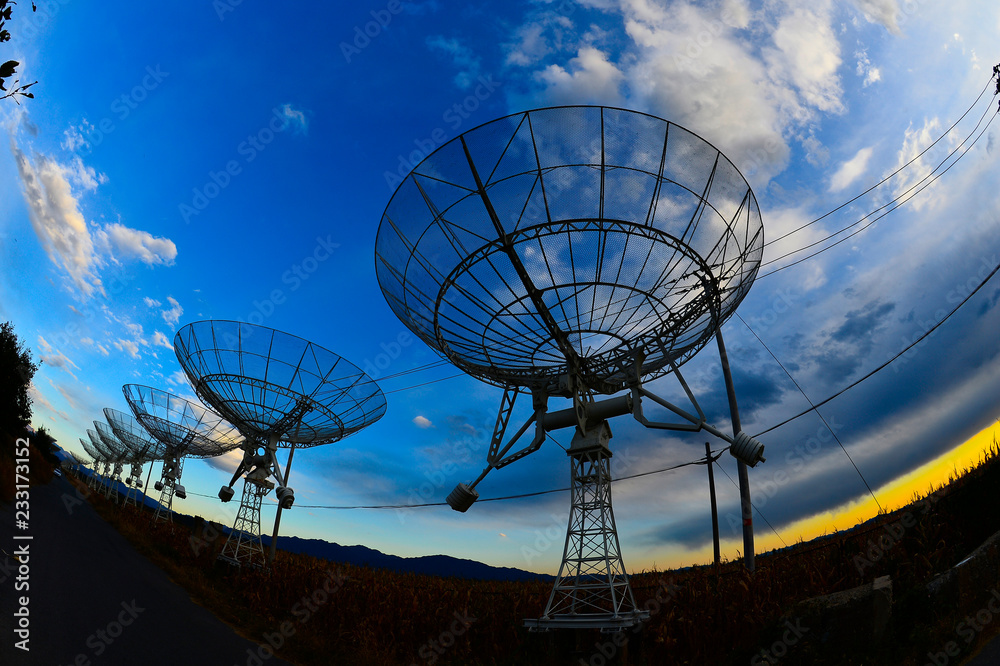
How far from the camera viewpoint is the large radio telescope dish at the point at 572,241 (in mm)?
13000

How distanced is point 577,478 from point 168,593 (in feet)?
48.7

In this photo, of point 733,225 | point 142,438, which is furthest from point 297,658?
point 142,438

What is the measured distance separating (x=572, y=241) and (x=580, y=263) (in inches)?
32.5

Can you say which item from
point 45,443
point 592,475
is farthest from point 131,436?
point 592,475

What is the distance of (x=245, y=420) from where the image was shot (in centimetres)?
2372

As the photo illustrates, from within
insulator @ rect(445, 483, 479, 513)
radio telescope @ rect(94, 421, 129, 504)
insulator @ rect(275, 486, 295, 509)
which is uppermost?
radio telescope @ rect(94, 421, 129, 504)

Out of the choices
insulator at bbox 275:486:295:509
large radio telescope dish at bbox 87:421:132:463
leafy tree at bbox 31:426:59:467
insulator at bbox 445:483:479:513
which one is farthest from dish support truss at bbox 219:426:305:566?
leafy tree at bbox 31:426:59:467

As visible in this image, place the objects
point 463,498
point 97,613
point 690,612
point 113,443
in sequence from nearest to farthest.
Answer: point 690,612 → point 97,613 → point 463,498 → point 113,443

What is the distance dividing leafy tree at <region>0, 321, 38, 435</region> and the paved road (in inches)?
753

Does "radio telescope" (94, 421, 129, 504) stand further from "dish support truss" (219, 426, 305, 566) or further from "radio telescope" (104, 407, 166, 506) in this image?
"dish support truss" (219, 426, 305, 566)

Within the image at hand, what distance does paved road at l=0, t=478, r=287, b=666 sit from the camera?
10344mm

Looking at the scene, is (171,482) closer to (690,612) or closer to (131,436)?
(131,436)

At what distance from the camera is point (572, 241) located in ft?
44.3

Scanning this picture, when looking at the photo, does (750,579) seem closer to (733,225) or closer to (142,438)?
(733,225)
